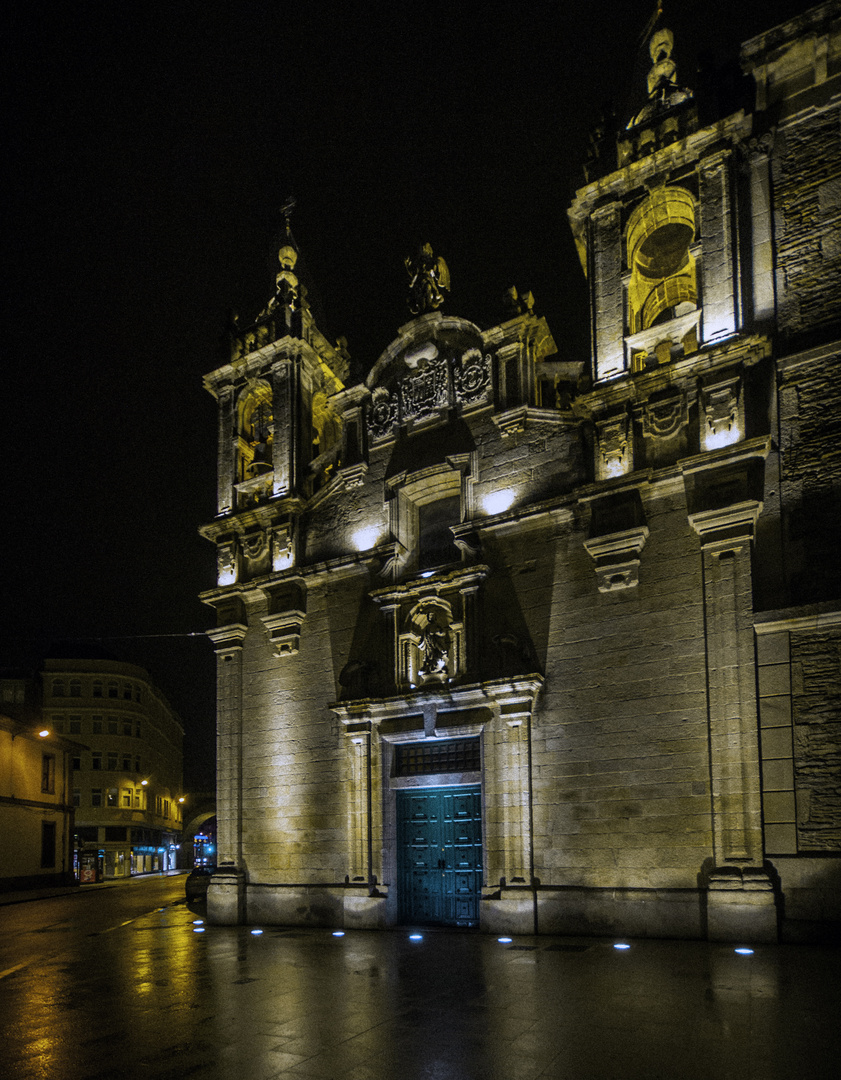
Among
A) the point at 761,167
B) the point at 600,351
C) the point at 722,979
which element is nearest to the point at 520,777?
the point at 722,979

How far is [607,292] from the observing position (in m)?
17.6

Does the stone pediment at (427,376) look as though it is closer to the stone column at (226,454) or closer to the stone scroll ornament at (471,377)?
the stone scroll ornament at (471,377)

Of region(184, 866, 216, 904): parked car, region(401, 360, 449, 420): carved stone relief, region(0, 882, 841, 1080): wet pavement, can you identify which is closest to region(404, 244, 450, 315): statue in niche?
region(401, 360, 449, 420): carved stone relief

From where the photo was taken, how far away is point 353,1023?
8.73 meters

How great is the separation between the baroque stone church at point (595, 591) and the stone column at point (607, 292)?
0.06 metres

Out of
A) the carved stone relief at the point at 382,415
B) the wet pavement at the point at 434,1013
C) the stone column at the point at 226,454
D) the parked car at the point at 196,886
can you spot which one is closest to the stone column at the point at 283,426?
the stone column at the point at 226,454

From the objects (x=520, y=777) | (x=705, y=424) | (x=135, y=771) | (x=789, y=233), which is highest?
(x=789, y=233)

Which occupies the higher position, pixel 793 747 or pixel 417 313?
pixel 417 313

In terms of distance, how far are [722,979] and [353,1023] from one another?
461 centimetres

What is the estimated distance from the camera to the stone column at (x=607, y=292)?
1711cm

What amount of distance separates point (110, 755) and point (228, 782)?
133ft

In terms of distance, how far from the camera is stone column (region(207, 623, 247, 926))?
63.2ft

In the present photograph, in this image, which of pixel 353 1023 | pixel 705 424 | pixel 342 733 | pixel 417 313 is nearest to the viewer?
pixel 353 1023

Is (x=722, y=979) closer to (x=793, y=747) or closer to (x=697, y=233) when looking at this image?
(x=793, y=747)
